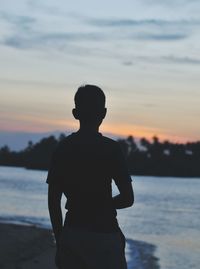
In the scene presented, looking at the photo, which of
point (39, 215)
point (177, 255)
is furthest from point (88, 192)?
point (39, 215)

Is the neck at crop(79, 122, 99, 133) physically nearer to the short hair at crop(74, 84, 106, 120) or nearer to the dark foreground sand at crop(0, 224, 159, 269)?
the short hair at crop(74, 84, 106, 120)

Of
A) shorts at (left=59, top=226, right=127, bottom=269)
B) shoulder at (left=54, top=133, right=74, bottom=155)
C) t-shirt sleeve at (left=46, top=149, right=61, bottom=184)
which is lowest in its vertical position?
shorts at (left=59, top=226, right=127, bottom=269)

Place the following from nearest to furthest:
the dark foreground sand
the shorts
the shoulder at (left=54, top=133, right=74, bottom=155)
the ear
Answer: the shorts
the shoulder at (left=54, top=133, right=74, bottom=155)
the ear
the dark foreground sand

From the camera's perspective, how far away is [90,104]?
3865mm

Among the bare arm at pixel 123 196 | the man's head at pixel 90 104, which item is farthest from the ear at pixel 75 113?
the bare arm at pixel 123 196

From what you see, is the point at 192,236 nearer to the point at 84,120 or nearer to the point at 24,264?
the point at 24,264

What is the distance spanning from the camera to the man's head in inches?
151

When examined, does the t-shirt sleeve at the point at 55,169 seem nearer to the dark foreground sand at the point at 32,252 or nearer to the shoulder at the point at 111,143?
the shoulder at the point at 111,143

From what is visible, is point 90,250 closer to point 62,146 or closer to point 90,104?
point 62,146

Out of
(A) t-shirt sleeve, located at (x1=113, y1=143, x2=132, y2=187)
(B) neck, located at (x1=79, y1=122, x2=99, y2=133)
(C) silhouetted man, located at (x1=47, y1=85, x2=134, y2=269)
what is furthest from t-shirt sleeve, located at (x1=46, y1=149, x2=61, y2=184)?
(A) t-shirt sleeve, located at (x1=113, y1=143, x2=132, y2=187)

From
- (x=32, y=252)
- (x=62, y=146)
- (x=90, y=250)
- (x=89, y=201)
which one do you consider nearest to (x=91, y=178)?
(x=89, y=201)

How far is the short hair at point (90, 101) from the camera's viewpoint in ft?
12.6

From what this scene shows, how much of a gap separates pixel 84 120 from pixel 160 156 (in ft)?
558

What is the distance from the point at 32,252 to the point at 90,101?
13004 mm
